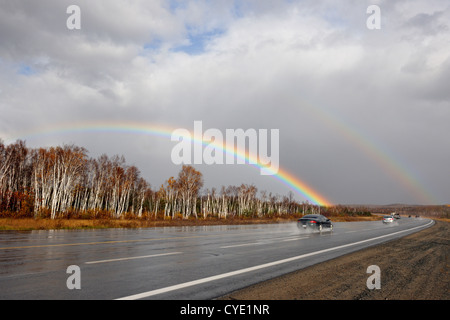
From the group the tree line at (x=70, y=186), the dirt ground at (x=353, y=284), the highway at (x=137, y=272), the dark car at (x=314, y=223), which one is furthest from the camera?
the tree line at (x=70, y=186)

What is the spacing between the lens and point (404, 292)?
6043mm

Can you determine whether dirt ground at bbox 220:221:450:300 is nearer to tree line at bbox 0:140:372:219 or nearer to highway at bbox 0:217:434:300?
highway at bbox 0:217:434:300

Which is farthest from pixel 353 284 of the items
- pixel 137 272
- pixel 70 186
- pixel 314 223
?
pixel 70 186

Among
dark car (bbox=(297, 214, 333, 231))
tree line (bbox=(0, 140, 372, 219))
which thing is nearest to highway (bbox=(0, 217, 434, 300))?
dark car (bbox=(297, 214, 333, 231))

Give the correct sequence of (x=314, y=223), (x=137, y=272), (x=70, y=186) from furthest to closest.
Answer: (x=70, y=186) < (x=314, y=223) < (x=137, y=272)

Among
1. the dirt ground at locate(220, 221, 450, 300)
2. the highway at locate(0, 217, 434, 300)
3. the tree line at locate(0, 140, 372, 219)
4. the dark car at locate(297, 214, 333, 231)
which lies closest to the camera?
the highway at locate(0, 217, 434, 300)

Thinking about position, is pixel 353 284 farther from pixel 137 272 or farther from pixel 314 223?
pixel 314 223

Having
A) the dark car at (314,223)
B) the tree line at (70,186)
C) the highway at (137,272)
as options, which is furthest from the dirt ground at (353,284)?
the tree line at (70,186)

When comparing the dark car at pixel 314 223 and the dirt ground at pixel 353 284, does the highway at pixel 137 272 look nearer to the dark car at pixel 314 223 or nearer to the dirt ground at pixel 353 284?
the dirt ground at pixel 353 284

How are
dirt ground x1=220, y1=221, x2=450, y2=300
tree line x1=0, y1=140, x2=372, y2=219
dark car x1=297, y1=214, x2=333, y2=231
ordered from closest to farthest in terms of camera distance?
1. dirt ground x1=220, y1=221, x2=450, y2=300
2. dark car x1=297, y1=214, x2=333, y2=231
3. tree line x1=0, y1=140, x2=372, y2=219

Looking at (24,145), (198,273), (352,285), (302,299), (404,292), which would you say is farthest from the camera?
(24,145)

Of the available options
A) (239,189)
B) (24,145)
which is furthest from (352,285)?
(239,189)
